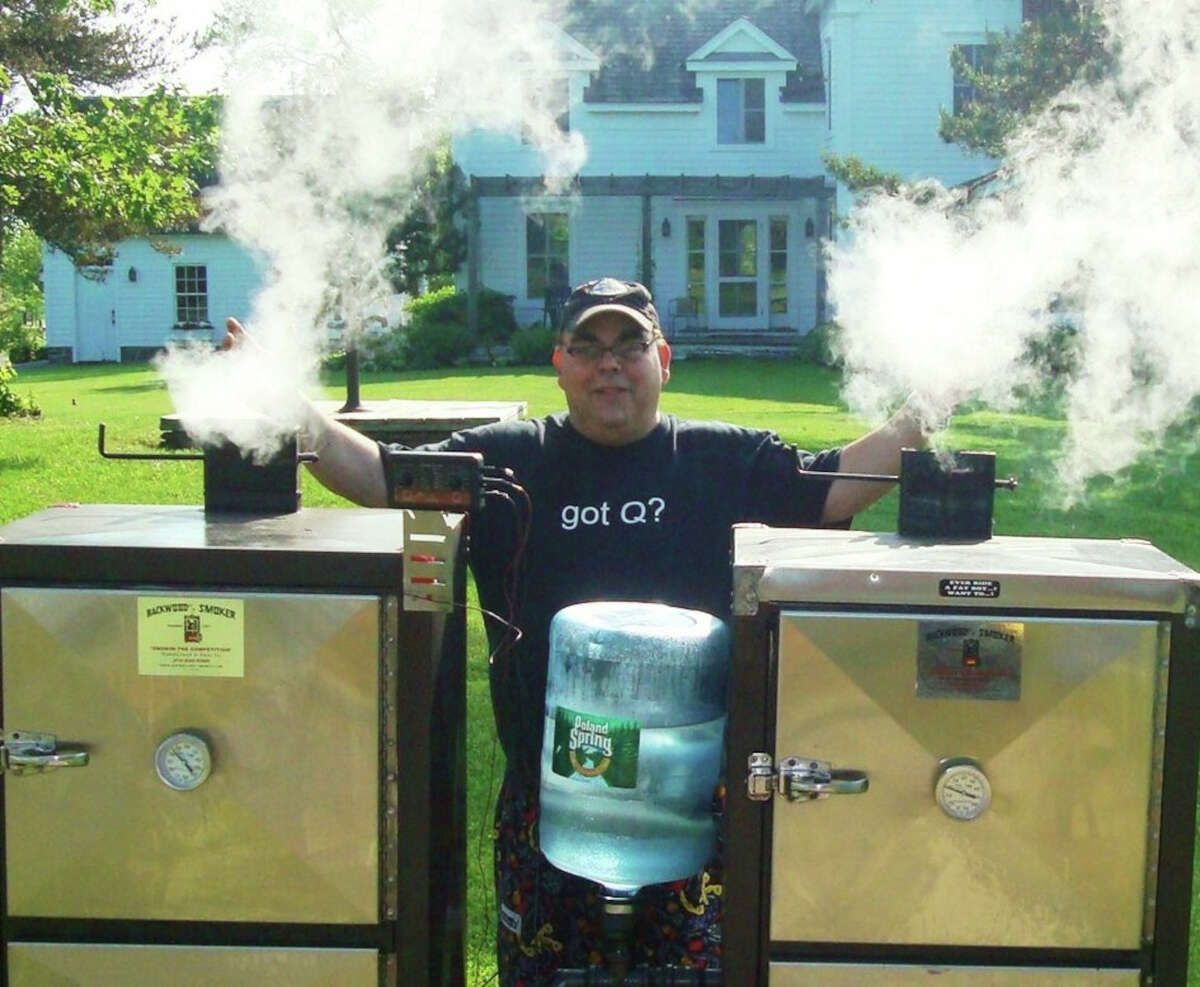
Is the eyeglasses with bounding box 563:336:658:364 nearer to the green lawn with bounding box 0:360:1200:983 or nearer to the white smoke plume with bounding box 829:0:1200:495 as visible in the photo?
the white smoke plume with bounding box 829:0:1200:495

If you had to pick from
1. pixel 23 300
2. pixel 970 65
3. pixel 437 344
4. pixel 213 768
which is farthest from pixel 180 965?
pixel 23 300

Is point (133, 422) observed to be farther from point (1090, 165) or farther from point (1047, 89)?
point (1090, 165)

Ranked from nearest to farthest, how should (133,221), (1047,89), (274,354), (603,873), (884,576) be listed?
(884,576)
(603,873)
(274,354)
(1047,89)
(133,221)

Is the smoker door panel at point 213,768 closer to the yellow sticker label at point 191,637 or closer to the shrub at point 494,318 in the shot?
Answer: the yellow sticker label at point 191,637

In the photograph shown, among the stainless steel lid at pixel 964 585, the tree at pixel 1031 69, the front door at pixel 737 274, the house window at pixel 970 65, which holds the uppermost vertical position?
the house window at pixel 970 65

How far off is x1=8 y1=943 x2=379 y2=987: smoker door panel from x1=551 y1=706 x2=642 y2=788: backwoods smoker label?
0.43m

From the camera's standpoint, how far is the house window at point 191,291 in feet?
106

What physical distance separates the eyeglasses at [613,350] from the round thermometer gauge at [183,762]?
3.92 ft

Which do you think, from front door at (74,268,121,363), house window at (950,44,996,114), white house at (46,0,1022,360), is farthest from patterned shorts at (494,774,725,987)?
front door at (74,268,121,363)

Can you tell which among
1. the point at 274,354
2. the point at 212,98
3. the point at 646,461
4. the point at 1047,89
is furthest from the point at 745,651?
the point at 1047,89

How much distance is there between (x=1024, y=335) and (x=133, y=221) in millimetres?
11396

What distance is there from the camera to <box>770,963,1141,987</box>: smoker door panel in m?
2.07

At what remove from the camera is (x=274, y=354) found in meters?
2.67

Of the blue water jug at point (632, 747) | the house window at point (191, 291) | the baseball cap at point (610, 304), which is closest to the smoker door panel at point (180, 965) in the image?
the blue water jug at point (632, 747)
